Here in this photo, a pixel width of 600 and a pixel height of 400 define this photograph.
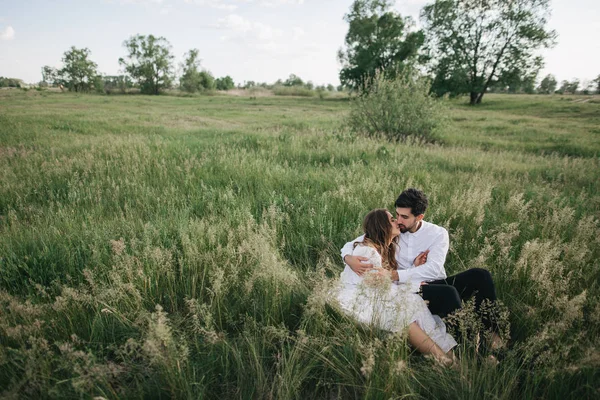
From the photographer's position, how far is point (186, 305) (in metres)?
2.62

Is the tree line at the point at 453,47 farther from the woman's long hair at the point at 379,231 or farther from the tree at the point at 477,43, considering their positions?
the woman's long hair at the point at 379,231

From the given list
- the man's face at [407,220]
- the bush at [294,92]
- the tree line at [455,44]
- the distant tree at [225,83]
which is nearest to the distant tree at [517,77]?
the tree line at [455,44]

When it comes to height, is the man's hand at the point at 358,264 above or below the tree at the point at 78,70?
below

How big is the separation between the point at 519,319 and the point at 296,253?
2.22m

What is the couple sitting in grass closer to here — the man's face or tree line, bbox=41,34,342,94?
the man's face

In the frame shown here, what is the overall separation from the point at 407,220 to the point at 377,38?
47.9 metres

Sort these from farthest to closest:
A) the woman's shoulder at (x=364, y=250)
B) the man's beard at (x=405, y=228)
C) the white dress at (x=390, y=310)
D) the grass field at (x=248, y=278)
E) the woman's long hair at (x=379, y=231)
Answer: the man's beard at (x=405, y=228), the woman's long hair at (x=379, y=231), the woman's shoulder at (x=364, y=250), the white dress at (x=390, y=310), the grass field at (x=248, y=278)

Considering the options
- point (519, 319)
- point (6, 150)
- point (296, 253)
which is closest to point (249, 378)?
point (296, 253)

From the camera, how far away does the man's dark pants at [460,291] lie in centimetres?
247

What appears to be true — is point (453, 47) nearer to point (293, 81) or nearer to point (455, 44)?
point (455, 44)

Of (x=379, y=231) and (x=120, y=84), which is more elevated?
(x=120, y=84)

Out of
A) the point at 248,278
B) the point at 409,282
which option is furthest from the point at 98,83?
the point at 409,282

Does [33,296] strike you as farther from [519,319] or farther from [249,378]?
[519,319]

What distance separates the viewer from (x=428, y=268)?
112 inches
